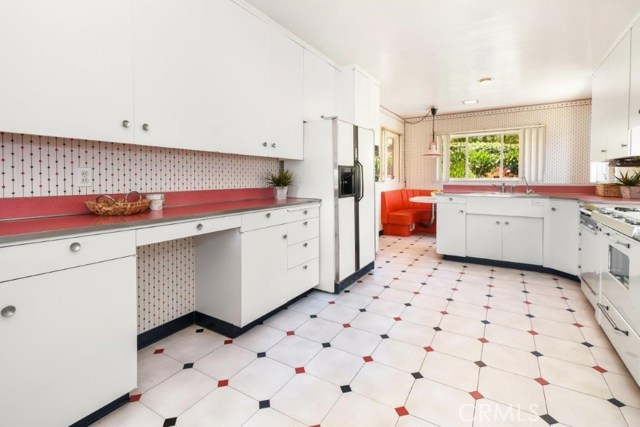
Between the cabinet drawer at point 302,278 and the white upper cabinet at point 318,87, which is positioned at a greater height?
the white upper cabinet at point 318,87

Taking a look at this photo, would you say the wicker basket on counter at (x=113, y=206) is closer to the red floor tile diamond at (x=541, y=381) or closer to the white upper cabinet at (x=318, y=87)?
the white upper cabinet at (x=318, y=87)

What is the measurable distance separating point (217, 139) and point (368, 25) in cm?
177

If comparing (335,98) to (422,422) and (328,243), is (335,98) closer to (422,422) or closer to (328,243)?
(328,243)

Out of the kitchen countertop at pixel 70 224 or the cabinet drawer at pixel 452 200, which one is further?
the cabinet drawer at pixel 452 200

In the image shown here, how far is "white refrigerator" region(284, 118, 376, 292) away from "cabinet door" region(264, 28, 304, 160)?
195mm

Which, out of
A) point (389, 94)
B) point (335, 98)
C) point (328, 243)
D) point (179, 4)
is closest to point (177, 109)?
point (179, 4)

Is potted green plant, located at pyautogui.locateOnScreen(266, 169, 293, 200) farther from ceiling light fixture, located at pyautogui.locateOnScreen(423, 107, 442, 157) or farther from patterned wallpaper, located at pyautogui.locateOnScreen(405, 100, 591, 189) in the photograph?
patterned wallpaper, located at pyautogui.locateOnScreen(405, 100, 591, 189)

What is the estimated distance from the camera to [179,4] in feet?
7.13

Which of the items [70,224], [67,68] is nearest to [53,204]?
[70,224]

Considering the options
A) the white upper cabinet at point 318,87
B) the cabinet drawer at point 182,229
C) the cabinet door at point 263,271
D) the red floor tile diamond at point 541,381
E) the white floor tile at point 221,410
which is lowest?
the white floor tile at point 221,410

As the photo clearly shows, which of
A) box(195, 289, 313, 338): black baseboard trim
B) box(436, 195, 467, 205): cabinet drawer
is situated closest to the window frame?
box(436, 195, 467, 205): cabinet drawer

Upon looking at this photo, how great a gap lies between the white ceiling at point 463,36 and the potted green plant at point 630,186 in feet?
4.76

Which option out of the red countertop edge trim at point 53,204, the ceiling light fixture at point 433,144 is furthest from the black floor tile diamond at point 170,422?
the ceiling light fixture at point 433,144

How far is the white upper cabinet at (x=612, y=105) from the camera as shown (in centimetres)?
308
